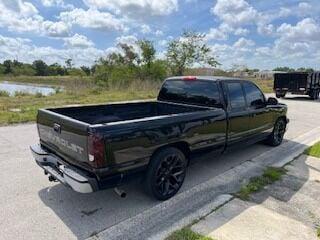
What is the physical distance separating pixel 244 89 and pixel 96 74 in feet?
105

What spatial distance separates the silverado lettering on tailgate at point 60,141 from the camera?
3.51 meters

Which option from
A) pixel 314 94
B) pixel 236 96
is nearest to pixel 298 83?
pixel 314 94

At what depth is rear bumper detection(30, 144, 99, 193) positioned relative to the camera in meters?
3.36

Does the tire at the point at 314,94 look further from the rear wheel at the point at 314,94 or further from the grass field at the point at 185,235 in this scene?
the grass field at the point at 185,235

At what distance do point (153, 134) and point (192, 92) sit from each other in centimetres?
204

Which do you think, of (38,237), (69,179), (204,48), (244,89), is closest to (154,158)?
(69,179)

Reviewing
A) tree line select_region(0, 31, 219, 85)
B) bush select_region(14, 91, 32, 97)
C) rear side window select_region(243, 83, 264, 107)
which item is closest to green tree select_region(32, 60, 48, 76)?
tree line select_region(0, 31, 219, 85)

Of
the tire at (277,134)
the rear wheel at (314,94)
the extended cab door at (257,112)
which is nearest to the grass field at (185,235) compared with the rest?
the extended cab door at (257,112)

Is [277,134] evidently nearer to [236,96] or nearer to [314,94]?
[236,96]

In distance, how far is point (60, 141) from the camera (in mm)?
3875

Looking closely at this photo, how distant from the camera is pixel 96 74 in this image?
3619 centimetres

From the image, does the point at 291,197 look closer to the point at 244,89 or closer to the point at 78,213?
the point at 244,89

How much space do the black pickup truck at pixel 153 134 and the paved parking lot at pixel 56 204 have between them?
40cm

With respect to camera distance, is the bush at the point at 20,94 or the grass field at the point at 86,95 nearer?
the grass field at the point at 86,95
